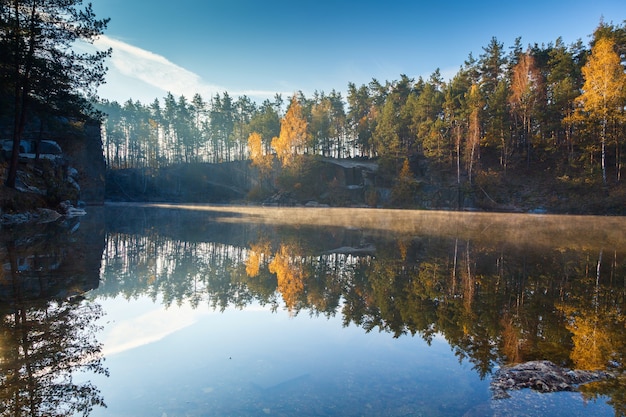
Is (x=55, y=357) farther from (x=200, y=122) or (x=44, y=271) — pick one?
(x=200, y=122)

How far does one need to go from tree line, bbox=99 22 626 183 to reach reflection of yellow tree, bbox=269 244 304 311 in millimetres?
27051

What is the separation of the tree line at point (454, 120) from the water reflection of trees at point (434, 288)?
26597 mm

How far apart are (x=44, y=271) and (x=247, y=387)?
7.02m

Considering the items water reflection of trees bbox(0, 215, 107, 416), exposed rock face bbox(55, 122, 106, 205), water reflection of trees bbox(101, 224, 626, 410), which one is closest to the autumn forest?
exposed rock face bbox(55, 122, 106, 205)

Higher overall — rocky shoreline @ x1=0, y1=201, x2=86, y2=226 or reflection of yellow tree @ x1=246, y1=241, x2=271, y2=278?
rocky shoreline @ x1=0, y1=201, x2=86, y2=226

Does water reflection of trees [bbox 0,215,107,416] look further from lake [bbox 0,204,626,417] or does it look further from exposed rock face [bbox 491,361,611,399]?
exposed rock face [bbox 491,361,611,399]

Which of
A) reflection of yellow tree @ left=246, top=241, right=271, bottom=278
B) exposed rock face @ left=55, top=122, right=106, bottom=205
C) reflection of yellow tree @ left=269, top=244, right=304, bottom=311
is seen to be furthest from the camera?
exposed rock face @ left=55, top=122, right=106, bottom=205

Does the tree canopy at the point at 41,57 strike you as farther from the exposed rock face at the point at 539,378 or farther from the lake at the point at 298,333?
the exposed rock face at the point at 539,378

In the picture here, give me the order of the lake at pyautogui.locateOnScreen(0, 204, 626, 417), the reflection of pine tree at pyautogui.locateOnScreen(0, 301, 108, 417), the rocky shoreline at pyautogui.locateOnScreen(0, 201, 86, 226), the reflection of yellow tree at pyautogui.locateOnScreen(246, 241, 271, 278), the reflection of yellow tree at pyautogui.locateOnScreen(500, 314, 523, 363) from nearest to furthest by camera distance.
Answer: the reflection of pine tree at pyautogui.locateOnScreen(0, 301, 108, 417) → the lake at pyautogui.locateOnScreen(0, 204, 626, 417) → the reflection of yellow tree at pyautogui.locateOnScreen(500, 314, 523, 363) → the reflection of yellow tree at pyautogui.locateOnScreen(246, 241, 271, 278) → the rocky shoreline at pyautogui.locateOnScreen(0, 201, 86, 226)

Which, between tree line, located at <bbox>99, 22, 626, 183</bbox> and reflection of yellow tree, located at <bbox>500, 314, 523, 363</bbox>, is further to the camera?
tree line, located at <bbox>99, 22, 626, 183</bbox>

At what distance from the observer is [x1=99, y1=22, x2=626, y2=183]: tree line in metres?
41.0

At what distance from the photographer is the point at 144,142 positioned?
85.7m

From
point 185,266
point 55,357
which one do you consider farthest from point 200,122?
point 55,357

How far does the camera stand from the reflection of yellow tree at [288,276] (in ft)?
24.0
